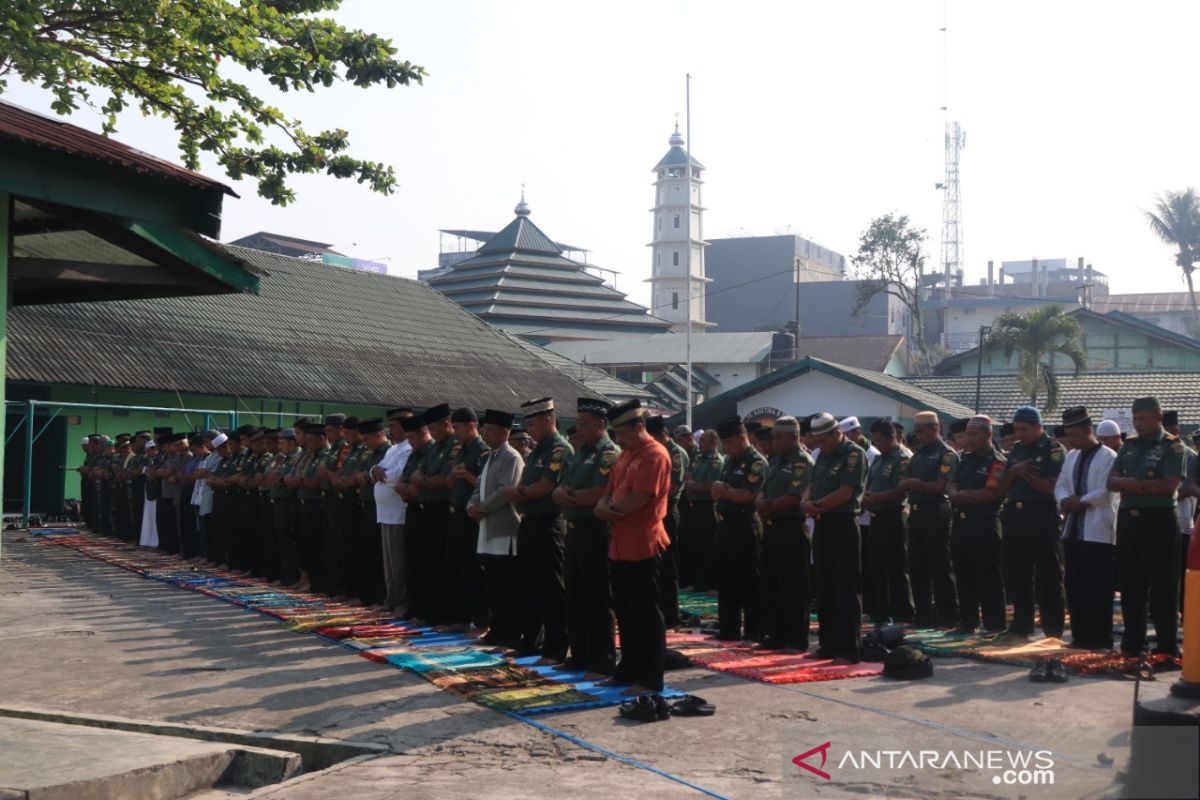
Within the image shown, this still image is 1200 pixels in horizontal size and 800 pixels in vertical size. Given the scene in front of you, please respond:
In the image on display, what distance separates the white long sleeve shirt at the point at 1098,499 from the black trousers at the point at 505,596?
4.43m

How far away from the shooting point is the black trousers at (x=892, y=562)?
441 inches

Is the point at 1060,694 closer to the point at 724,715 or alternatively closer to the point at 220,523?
the point at 724,715

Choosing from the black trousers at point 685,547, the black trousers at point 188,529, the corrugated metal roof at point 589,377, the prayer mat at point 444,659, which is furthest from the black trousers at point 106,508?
the corrugated metal roof at point 589,377

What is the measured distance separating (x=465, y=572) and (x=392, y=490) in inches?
59.0

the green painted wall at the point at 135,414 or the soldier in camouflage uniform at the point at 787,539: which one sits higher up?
the green painted wall at the point at 135,414

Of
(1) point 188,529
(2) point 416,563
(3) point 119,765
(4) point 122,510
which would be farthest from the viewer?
(4) point 122,510

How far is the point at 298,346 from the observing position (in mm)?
31312

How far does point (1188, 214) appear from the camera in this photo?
2472 inches

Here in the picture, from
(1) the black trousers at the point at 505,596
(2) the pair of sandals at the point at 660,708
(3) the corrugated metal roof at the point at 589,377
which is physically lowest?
(2) the pair of sandals at the point at 660,708

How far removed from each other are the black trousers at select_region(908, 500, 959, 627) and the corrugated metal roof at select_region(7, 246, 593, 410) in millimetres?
13218

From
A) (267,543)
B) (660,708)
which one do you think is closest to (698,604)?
(267,543)

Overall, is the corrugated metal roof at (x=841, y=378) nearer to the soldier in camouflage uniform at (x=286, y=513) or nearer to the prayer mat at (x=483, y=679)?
the soldier in camouflage uniform at (x=286, y=513)

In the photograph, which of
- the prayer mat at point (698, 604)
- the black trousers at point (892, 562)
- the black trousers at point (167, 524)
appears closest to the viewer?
the black trousers at point (892, 562)

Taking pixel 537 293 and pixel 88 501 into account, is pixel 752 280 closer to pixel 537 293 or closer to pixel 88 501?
pixel 537 293
